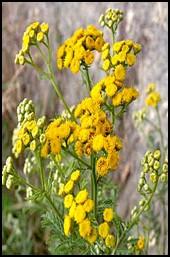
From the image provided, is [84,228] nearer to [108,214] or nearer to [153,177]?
[108,214]

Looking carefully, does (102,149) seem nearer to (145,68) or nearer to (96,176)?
(96,176)

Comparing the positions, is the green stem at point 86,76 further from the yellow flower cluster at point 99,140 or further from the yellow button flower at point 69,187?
the yellow button flower at point 69,187

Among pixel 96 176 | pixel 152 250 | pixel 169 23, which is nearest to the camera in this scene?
pixel 96 176

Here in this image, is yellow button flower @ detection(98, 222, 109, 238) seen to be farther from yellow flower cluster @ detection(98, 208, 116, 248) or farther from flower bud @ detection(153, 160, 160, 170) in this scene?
flower bud @ detection(153, 160, 160, 170)

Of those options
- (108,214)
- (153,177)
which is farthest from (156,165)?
(108,214)

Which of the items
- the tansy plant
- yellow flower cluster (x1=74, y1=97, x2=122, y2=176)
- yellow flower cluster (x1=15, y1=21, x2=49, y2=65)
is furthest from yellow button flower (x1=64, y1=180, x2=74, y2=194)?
yellow flower cluster (x1=15, y1=21, x2=49, y2=65)

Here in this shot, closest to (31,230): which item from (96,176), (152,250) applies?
(152,250)
